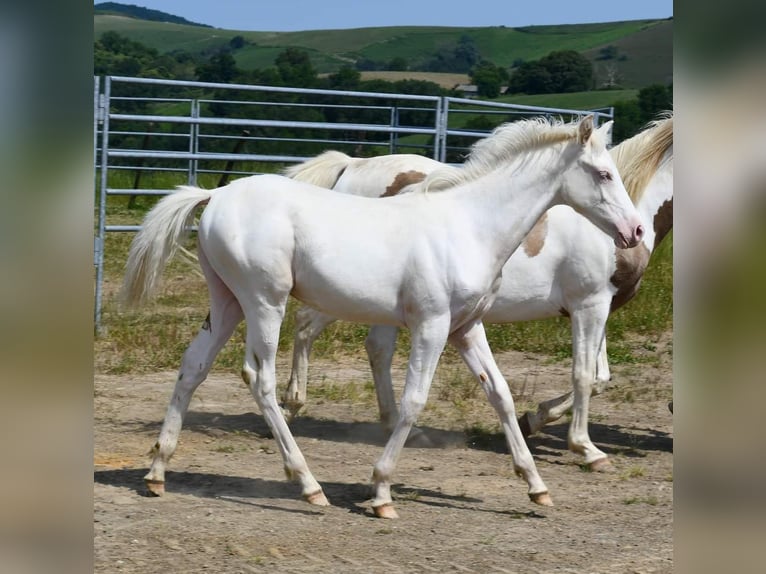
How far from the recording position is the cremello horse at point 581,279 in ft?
18.4

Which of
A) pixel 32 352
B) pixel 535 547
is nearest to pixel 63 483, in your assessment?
pixel 32 352

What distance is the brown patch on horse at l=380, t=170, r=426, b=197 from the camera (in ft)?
20.2

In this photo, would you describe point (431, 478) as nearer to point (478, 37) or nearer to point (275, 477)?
point (275, 477)

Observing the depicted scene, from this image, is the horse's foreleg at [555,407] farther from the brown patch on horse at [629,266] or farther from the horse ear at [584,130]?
the horse ear at [584,130]

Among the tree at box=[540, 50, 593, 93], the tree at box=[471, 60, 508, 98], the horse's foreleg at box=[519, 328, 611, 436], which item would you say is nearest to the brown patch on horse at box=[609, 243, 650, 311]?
the horse's foreleg at box=[519, 328, 611, 436]

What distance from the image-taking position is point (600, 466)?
5473 mm

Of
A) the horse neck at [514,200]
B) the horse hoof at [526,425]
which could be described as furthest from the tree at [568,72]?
the horse neck at [514,200]

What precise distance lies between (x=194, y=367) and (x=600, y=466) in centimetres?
239

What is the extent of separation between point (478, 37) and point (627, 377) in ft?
270

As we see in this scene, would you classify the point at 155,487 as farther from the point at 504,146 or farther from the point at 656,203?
the point at 656,203

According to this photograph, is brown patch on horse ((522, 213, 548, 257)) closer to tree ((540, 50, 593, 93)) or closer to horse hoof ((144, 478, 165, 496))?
horse hoof ((144, 478, 165, 496))

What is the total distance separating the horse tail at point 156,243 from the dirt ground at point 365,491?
980 mm

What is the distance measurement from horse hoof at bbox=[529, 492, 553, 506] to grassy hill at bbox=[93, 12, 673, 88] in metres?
60.3

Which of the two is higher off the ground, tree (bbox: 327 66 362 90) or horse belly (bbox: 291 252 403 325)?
tree (bbox: 327 66 362 90)
